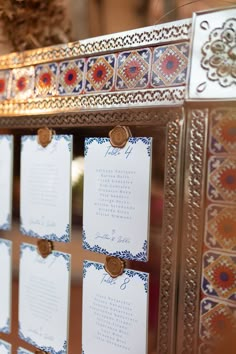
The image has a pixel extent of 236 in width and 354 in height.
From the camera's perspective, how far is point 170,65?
851 millimetres

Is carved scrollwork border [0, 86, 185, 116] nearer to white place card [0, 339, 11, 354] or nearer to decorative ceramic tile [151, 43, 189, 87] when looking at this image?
decorative ceramic tile [151, 43, 189, 87]

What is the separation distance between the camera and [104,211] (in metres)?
0.94

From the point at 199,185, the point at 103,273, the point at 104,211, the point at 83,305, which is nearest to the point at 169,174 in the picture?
the point at 199,185

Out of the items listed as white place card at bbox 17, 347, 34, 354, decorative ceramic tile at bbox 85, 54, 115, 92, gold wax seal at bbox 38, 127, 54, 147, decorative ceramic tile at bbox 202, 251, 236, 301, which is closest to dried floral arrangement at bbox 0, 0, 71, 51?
decorative ceramic tile at bbox 85, 54, 115, 92

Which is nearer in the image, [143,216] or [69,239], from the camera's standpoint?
[143,216]

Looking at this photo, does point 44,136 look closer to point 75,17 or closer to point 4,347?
point 75,17

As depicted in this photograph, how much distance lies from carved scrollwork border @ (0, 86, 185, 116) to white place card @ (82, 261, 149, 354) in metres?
0.38

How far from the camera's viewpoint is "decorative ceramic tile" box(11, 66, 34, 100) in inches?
43.3

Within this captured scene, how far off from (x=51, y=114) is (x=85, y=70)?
0.48 ft

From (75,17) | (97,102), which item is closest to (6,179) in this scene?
(97,102)

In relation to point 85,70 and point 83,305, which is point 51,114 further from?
point 83,305

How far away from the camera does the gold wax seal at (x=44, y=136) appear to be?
1.05 m

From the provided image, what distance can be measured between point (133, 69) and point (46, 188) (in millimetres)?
381

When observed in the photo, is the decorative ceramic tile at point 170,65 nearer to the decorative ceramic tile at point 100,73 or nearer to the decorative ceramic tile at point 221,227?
the decorative ceramic tile at point 100,73
